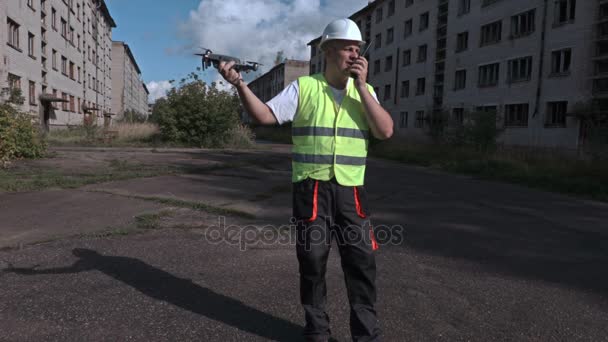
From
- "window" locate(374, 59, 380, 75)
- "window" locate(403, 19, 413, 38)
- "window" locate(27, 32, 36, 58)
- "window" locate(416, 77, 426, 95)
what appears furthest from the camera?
"window" locate(374, 59, 380, 75)

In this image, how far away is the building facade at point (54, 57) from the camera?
24766mm

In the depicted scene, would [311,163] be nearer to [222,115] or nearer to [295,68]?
[222,115]

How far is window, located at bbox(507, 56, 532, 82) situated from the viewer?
1020 inches

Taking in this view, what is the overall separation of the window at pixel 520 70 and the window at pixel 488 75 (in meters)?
1.26

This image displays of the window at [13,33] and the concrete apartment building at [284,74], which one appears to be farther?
the concrete apartment building at [284,74]

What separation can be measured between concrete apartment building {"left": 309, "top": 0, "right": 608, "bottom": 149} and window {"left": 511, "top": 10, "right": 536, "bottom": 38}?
0.18ft

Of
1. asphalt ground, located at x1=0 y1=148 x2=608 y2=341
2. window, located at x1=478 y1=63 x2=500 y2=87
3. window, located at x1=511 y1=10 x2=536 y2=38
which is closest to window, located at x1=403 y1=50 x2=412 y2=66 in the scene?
window, located at x1=478 y1=63 x2=500 y2=87

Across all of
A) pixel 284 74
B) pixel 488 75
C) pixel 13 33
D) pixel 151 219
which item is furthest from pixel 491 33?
pixel 284 74

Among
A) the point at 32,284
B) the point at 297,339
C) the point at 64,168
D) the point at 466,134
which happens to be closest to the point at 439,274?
the point at 297,339

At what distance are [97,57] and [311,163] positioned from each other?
55014 millimetres

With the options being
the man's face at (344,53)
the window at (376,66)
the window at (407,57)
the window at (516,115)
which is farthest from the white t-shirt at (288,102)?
the window at (376,66)

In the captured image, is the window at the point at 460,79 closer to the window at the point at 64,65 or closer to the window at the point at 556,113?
the window at the point at 556,113

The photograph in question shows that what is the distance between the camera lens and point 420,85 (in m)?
38.3

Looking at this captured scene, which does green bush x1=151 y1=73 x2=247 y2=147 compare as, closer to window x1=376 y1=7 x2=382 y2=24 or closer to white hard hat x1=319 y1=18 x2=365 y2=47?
white hard hat x1=319 y1=18 x2=365 y2=47
